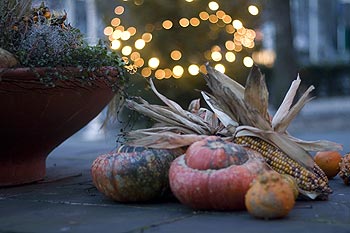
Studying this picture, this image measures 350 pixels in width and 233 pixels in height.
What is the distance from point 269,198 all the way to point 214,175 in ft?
1.15

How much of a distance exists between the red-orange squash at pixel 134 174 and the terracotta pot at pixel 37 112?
743 mm

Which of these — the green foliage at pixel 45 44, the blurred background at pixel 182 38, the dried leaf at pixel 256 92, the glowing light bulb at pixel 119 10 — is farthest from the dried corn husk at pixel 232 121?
the glowing light bulb at pixel 119 10

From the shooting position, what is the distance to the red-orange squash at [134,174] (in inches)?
148

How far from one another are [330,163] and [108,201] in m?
1.61

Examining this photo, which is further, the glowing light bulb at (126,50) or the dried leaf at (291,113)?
the glowing light bulb at (126,50)

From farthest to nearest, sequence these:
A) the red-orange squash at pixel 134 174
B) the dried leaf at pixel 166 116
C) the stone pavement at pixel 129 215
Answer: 1. the dried leaf at pixel 166 116
2. the red-orange squash at pixel 134 174
3. the stone pavement at pixel 129 215

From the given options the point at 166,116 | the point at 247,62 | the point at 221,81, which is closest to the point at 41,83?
the point at 166,116

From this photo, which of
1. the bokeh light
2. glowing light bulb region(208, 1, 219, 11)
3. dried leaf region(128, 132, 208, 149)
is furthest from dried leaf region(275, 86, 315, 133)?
the bokeh light

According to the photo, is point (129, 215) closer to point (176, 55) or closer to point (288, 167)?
point (288, 167)

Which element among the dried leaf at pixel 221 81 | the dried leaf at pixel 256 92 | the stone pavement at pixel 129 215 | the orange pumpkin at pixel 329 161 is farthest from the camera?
the orange pumpkin at pixel 329 161

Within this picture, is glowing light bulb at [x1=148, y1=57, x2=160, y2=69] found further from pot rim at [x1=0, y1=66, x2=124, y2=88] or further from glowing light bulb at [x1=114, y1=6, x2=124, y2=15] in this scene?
pot rim at [x1=0, y1=66, x2=124, y2=88]

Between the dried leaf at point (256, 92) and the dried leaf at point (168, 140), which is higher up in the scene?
the dried leaf at point (256, 92)

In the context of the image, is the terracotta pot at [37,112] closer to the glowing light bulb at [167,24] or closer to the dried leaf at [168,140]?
the dried leaf at [168,140]

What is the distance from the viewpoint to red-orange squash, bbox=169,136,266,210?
135 inches
